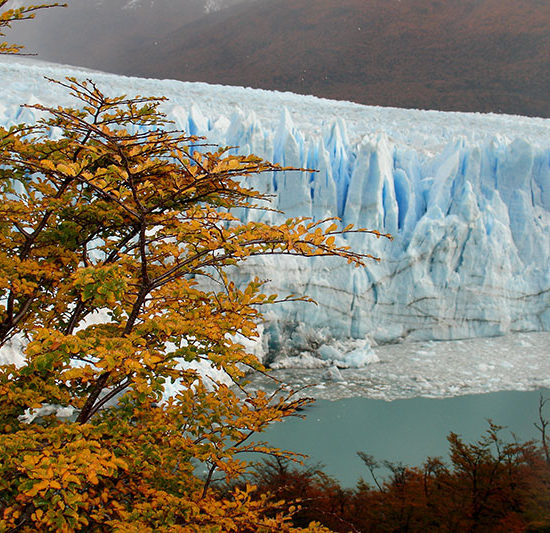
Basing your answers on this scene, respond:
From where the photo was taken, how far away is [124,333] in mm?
1545

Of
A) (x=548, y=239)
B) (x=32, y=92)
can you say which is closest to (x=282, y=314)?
(x=548, y=239)

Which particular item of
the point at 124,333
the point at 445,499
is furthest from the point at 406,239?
the point at 124,333

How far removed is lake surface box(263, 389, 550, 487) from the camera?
20.0 feet

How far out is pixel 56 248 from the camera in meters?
1.91

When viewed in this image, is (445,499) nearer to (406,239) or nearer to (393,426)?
(393,426)

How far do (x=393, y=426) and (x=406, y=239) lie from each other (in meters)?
4.93

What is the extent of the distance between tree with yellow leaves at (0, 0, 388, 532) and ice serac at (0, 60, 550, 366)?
24.3 feet

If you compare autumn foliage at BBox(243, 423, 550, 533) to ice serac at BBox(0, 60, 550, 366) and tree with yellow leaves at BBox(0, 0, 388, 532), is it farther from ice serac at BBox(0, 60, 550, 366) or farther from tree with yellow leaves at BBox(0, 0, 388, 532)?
ice serac at BBox(0, 60, 550, 366)

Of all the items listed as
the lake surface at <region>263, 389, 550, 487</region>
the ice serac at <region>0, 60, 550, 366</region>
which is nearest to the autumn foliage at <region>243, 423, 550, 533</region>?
the lake surface at <region>263, 389, 550, 487</region>

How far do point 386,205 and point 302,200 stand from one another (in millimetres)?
2029

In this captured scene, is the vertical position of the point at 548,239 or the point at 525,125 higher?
the point at 525,125

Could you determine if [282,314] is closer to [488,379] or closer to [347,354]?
→ [347,354]

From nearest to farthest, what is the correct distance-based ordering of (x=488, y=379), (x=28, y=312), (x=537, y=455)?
(x=28, y=312) → (x=537, y=455) → (x=488, y=379)

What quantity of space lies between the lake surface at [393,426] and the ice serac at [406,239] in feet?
5.88
